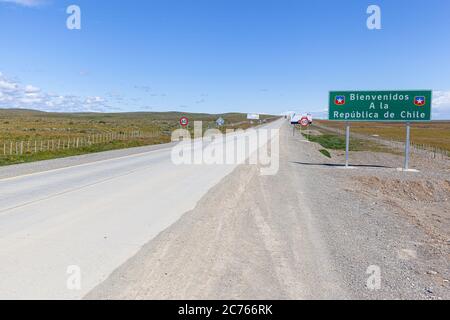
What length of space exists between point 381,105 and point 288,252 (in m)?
15.5

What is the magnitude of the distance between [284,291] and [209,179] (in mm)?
9647

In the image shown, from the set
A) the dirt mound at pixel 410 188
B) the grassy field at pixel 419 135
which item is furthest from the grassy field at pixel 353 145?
the dirt mound at pixel 410 188

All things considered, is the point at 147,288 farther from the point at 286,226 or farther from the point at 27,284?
the point at 286,226

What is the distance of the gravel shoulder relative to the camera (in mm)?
4855

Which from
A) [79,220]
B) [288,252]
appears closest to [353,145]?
[79,220]

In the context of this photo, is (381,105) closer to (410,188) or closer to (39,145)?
(410,188)

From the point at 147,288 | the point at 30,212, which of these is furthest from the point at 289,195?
the point at 147,288

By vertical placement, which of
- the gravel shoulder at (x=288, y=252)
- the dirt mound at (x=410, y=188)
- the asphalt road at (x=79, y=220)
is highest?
the asphalt road at (x=79, y=220)

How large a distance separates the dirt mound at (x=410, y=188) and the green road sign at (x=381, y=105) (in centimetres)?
406

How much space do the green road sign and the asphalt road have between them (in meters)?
8.09

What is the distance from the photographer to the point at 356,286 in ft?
16.4

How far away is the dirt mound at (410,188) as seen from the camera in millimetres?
14852

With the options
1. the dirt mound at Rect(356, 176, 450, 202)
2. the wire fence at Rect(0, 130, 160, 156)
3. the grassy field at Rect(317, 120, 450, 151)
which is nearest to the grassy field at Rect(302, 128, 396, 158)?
the grassy field at Rect(317, 120, 450, 151)

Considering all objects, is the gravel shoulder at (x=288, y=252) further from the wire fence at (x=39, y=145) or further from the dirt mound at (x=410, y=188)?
the wire fence at (x=39, y=145)
